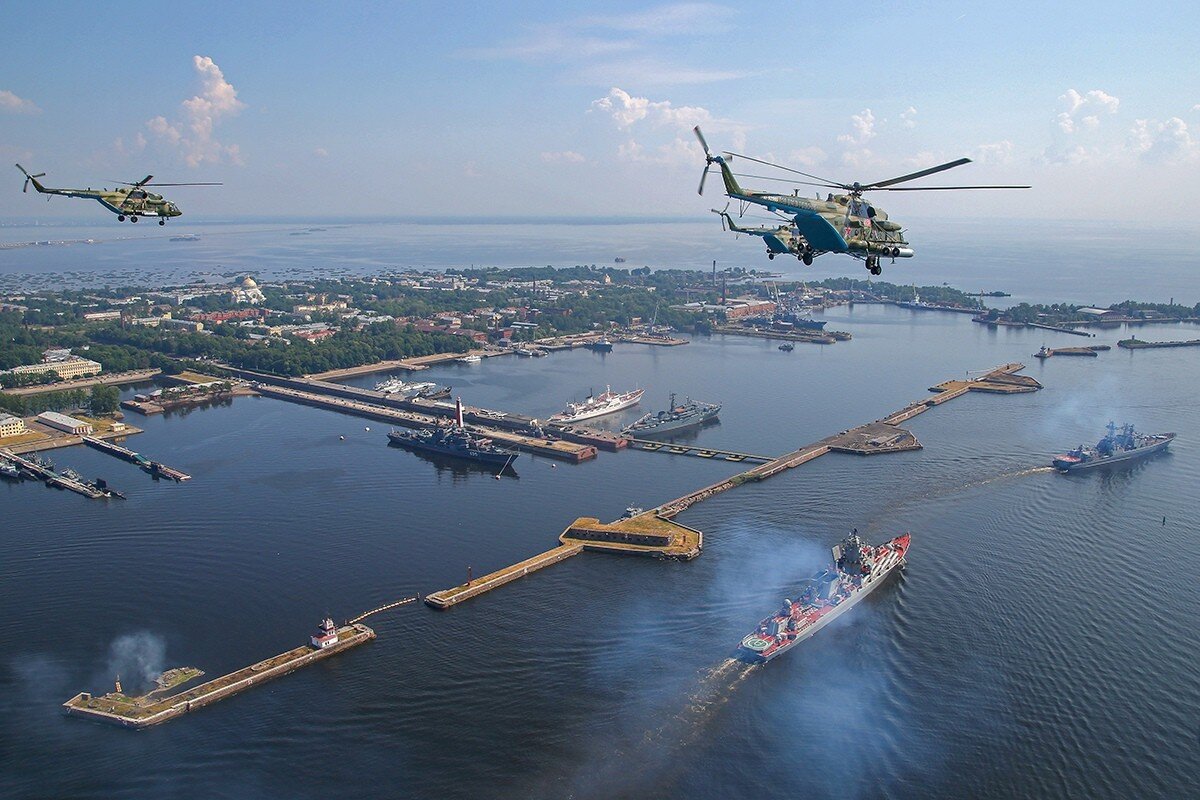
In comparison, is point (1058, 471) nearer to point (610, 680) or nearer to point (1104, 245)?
point (610, 680)

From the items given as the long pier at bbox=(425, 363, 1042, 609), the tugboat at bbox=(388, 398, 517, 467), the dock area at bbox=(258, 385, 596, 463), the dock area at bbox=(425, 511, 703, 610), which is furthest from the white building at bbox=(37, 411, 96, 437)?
the dock area at bbox=(425, 511, 703, 610)

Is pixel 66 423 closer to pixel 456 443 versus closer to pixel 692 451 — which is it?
pixel 456 443

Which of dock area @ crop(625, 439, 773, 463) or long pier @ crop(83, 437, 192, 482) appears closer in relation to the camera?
long pier @ crop(83, 437, 192, 482)

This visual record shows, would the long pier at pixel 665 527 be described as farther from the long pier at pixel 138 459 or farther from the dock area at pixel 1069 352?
the dock area at pixel 1069 352

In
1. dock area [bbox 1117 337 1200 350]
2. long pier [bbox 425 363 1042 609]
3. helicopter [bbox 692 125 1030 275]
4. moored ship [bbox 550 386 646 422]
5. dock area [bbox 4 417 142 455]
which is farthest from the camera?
dock area [bbox 1117 337 1200 350]

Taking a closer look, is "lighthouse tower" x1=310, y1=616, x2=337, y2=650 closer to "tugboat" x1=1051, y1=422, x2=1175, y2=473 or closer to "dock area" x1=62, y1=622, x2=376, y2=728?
"dock area" x1=62, y1=622, x2=376, y2=728

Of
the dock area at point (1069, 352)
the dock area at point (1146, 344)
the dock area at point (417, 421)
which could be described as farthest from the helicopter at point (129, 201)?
the dock area at point (1146, 344)
